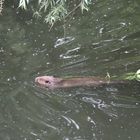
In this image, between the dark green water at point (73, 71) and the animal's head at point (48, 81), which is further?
the animal's head at point (48, 81)

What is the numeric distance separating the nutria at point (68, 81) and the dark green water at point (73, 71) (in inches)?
2.7

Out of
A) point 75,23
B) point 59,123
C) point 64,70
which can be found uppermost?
point 75,23

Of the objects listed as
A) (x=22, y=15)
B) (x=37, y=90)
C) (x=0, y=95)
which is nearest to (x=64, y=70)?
(x=37, y=90)

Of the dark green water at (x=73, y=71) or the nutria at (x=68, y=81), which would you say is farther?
the nutria at (x=68, y=81)

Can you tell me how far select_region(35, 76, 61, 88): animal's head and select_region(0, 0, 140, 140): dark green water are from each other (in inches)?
3.1

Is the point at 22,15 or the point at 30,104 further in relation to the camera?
the point at 22,15

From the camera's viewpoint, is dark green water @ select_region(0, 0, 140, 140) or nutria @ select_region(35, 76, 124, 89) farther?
nutria @ select_region(35, 76, 124, 89)

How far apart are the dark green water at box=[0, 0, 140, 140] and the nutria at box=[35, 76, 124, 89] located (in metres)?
0.07

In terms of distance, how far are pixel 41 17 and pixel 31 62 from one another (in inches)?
47.2

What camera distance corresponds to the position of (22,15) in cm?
757

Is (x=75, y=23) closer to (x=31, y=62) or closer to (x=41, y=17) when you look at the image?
(x=41, y=17)

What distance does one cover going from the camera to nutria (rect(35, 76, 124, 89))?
5.77 metres

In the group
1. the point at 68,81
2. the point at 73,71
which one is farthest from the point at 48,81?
the point at 73,71

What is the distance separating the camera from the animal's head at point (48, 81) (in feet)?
19.1
